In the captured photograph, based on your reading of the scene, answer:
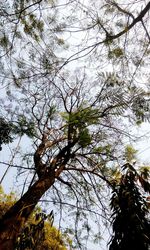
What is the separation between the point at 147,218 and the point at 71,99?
3.37 m

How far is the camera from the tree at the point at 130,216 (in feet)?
12.6

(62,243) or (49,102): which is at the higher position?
(49,102)

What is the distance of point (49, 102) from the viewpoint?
21.8 feet

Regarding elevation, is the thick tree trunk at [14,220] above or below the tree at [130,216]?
below

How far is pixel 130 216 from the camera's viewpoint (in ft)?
13.0

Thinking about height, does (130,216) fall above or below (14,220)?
above

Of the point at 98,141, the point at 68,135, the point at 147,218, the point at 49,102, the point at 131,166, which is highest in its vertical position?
the point at 49,102

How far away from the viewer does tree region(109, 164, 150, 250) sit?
12.6 ft

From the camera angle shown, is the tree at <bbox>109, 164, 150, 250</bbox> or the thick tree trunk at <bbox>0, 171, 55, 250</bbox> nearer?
the thick tree trunk at <bbox>0, 171, 55, 250</bbox>

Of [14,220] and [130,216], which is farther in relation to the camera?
[130,216]

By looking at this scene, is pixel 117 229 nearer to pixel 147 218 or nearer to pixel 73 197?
pixel 147 218

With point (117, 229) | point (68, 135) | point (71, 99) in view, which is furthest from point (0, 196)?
point (117, 229)

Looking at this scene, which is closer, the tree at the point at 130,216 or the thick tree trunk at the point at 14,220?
the thick tree trunk at the point at 14,220

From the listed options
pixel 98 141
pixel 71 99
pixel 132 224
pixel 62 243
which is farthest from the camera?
pixel 62 243
